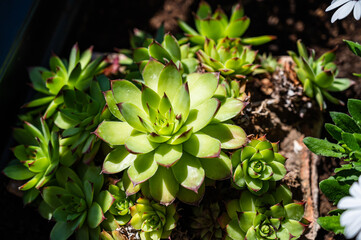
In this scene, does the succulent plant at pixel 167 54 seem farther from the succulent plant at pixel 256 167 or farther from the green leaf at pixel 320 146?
the green leaf at pixel 320 146

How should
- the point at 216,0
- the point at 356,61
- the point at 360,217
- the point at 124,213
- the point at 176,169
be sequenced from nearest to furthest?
the point at 360,217
the point at 176,169
the point at 124,213
the point at 356,61
the point at 216,0

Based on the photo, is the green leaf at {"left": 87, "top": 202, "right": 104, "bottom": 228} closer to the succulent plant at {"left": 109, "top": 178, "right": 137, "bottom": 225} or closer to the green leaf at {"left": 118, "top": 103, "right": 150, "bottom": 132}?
the succulent plant at {"left": 109, "top": 178, "right": 137, "bottom": 225}

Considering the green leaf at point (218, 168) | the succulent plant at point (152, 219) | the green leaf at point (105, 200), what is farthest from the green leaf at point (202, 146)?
the green leaf at point (105, 200)

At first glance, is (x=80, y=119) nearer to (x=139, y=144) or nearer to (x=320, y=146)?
(x=139, y=144)

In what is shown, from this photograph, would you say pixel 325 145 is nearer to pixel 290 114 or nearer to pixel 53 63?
pixel 290 114

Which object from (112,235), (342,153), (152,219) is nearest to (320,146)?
(342,153)

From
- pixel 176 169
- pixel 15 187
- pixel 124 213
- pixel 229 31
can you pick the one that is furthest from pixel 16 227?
pixel 229 31
